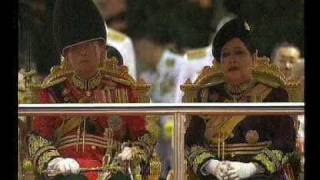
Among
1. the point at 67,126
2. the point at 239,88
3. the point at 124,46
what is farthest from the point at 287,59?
the point at 67,126

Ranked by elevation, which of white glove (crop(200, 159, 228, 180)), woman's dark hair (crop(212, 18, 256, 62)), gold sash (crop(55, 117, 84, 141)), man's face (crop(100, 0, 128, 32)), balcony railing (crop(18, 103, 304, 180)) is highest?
man's face (crop(100, 0, 128, 32))

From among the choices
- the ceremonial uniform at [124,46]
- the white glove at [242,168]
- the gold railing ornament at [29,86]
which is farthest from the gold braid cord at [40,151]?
the white glove at [242,168]

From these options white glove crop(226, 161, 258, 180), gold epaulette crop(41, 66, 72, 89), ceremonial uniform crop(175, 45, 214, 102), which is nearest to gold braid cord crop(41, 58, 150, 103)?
gold epaulette crop(41, 66, 72, 89)

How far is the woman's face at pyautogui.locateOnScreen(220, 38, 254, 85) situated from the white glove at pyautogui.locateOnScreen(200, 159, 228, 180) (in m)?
0.46

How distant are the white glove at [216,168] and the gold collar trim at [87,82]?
765 mm

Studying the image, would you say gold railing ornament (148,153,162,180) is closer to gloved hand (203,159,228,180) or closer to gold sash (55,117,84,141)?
gloved hand (203,159,228,180)

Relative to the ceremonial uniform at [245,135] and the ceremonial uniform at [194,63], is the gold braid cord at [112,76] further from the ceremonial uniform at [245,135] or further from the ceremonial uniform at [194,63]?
the ceremonial uniform at [245,135]

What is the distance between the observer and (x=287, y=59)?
215 inches

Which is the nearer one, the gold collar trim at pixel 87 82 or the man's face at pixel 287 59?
the man's face at pixel 287 59

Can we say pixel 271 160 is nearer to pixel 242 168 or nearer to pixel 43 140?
pixel 242 168

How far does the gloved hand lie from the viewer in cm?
552

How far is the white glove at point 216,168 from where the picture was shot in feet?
18.1

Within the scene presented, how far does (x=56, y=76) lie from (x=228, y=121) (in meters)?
1.00

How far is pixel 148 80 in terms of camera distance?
18.1 feet
